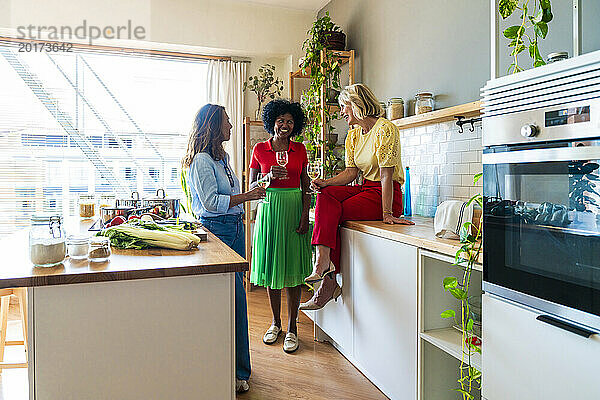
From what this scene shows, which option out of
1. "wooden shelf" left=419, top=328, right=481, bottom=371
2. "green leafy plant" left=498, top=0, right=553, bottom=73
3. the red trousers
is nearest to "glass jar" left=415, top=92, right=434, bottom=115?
the red trousers

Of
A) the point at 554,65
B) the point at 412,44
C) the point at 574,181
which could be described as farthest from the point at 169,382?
the point at 412,44

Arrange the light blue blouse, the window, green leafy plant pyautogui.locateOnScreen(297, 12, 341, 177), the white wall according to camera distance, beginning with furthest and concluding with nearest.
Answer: the window → the white wall → green leafy plant pyautogui.locateOnScreen(297, 12, 341, 177) → the light blue blouse

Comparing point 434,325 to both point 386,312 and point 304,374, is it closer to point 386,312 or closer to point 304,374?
point 386,312

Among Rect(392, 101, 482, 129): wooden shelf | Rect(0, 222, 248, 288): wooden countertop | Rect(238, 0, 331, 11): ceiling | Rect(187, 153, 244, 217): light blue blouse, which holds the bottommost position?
Rect(0, 222, 248, 288): wooden countertop

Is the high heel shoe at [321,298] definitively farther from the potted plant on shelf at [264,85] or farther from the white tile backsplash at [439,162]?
the potted plant on shelf at [264,85]

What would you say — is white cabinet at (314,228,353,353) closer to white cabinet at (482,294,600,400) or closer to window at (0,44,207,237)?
white cabinet at (482,294,600,400)

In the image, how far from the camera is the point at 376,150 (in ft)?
8.26

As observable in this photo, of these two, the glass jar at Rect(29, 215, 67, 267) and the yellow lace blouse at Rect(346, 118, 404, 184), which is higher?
the yellow lace blouse at Rect(346, 118, 404, 184)

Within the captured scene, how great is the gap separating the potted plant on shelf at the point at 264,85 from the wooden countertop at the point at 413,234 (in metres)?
2.65

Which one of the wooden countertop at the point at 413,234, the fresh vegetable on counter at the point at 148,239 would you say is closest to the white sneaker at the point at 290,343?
the wooden countertop at the point at 413,234

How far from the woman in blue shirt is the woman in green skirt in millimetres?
416

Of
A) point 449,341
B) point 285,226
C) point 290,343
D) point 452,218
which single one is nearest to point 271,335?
point 290,343

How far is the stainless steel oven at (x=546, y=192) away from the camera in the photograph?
3.73 ft

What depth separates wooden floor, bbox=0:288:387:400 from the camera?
2.39 meters
